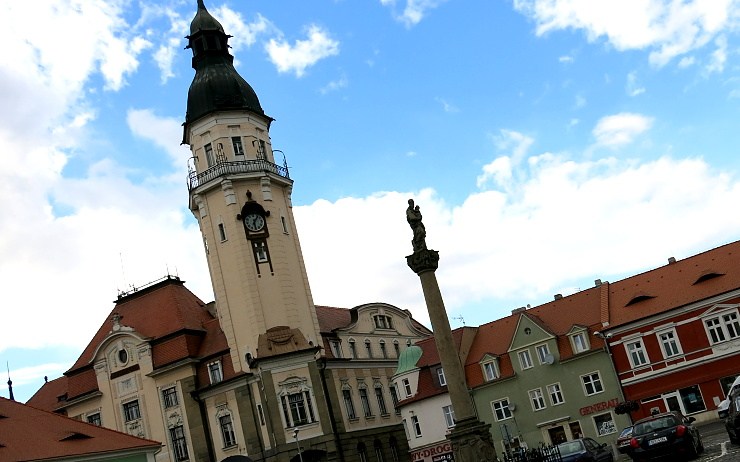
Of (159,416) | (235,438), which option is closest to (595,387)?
(235,438)

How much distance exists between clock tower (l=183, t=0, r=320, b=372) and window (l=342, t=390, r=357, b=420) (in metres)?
4.86

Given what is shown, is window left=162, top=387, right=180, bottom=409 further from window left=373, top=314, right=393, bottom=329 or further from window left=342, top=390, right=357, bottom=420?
window left=373, top=314, right=393, bottom=329

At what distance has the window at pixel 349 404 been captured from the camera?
58675mm

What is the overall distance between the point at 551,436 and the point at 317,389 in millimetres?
15295

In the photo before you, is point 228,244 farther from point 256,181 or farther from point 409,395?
point 409,395

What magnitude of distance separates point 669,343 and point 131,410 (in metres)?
36.4

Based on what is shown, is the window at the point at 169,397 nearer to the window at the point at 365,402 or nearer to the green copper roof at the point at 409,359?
the window at the point at 365,402

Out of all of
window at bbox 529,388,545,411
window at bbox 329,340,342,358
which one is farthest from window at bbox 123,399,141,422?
window at bbox 529,388,545,411

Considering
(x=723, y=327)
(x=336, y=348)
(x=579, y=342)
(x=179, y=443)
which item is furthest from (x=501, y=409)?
(x=179, y=443)

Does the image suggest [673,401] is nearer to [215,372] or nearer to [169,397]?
[215,372]

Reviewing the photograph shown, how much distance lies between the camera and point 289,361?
54250 millimetres

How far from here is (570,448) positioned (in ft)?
93.6

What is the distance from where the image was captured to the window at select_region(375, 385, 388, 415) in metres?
63.1

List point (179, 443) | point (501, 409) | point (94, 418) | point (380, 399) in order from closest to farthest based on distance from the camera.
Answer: point (501, 409) < point (179, 443) < point (94, 418) < point (380, 399)
